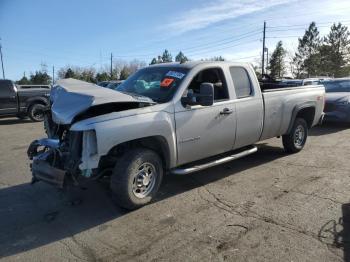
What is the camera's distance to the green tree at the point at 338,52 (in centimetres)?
6006

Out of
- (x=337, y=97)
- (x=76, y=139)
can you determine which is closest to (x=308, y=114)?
(x=337, y=97)

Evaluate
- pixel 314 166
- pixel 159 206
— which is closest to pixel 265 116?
pixel 314 166

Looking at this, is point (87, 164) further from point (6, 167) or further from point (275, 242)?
point (6, 167)

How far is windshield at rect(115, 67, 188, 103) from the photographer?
5461 mm

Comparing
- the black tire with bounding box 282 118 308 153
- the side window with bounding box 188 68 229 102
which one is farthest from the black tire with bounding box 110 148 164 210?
the black tire with bounding box 282 118 308 153

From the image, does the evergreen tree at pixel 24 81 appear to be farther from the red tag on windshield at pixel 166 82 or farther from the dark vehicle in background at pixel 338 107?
the red tag on windshield at pixel 166 82

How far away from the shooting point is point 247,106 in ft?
20.9

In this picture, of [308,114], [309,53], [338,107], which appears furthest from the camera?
[309,53]

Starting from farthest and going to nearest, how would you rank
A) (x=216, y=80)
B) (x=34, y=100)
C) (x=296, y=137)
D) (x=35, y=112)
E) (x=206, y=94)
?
1. (x=35, y=112)
2. (x=34, y=100)
3. (x=296, y=137)
4. (x=216, y=80)
5. (x=206, y=94)

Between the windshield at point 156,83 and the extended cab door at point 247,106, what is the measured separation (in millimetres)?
1148

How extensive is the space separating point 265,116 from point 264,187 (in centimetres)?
148

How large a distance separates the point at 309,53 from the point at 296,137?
6170 centimetres

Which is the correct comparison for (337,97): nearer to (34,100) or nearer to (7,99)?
(34,100)

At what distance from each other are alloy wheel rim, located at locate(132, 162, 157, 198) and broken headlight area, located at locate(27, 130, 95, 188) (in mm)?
580
